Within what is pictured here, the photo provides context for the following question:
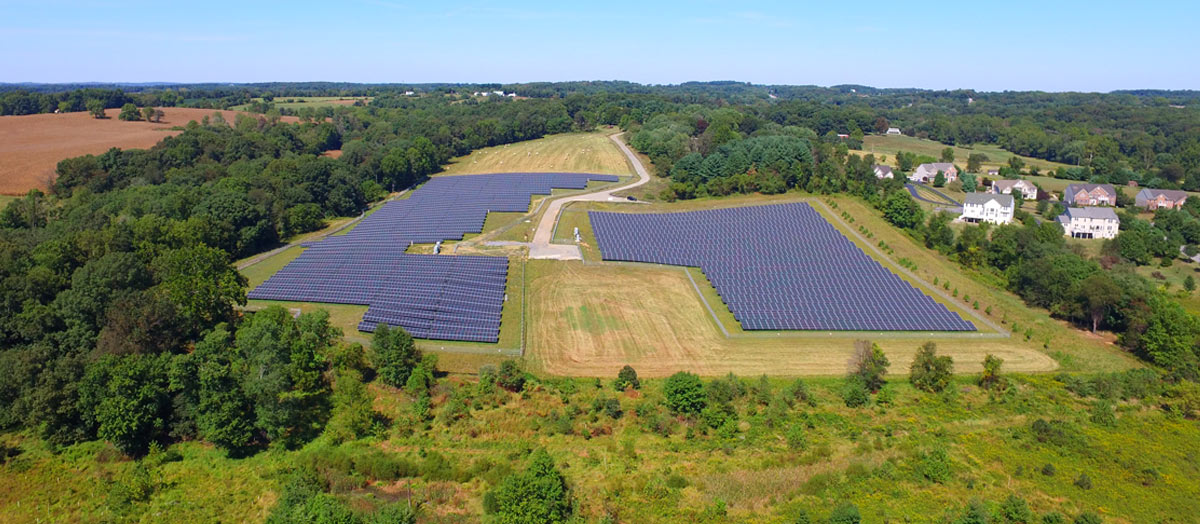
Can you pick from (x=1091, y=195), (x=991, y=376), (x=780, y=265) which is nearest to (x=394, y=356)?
(x=780, y=265)

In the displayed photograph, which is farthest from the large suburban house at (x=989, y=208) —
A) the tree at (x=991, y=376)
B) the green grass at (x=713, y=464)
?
the tree at (x=991, y=376)

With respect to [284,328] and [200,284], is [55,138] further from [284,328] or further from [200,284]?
[284,328]

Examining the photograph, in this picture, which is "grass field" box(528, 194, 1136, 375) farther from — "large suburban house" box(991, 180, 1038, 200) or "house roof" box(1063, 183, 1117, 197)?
"house roof" box(1063, 183, 1117, 197)

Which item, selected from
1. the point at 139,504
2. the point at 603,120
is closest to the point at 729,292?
the point at 139,504

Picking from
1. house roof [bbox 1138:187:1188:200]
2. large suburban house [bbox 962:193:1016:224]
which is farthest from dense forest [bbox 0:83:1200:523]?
house roof [bbox 1138:187:1188:200]

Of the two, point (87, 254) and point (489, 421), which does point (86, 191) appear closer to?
point (87, 254)

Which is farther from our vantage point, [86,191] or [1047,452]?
[86,191]
